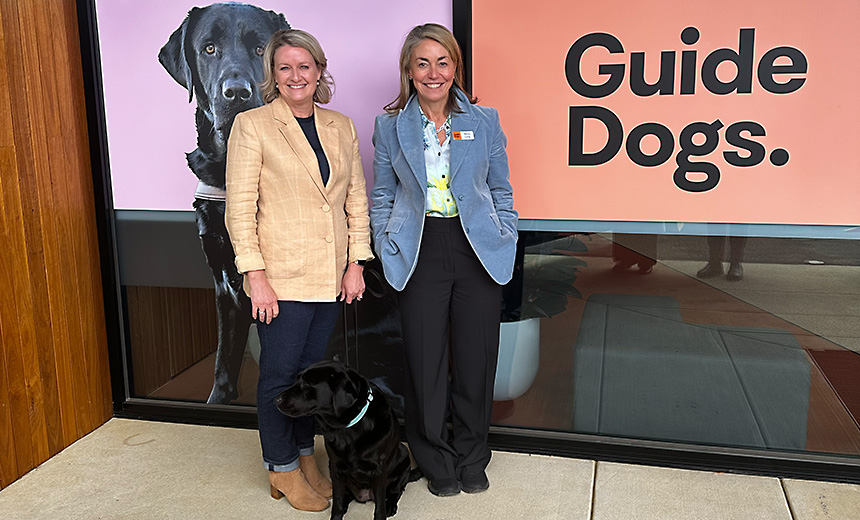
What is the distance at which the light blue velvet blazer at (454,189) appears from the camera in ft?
8.01

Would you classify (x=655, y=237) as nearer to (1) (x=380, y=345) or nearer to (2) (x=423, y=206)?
(2) (x=423, y=206)

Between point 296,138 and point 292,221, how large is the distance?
0.90 feet

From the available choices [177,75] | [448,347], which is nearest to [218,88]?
[177,75]

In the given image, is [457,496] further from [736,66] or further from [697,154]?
[736,66]

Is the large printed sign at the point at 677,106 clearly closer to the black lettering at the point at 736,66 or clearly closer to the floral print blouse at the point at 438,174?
the black lettering at the point at 736,66

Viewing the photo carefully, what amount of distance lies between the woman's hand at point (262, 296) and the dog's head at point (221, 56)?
0.95m

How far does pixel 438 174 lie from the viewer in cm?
249

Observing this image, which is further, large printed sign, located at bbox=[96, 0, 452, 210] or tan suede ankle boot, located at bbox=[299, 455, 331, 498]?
large printed sign, located at bbox=[96, 0, 452, 210]

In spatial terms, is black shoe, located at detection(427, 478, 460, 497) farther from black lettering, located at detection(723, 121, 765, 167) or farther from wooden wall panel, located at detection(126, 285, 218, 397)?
black lettering, located at detection(723, 121, 765, 167)

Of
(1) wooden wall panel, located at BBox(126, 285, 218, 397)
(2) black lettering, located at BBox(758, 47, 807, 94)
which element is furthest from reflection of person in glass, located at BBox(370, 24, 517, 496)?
(1) wooden wall panel, located at BBox(126, 285, 218, 397)

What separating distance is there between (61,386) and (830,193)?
3107 mm

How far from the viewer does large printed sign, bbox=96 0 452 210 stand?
2.82 m

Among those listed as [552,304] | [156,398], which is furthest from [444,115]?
[156,398]

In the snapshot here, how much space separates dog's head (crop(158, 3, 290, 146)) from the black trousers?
3.60 feet
